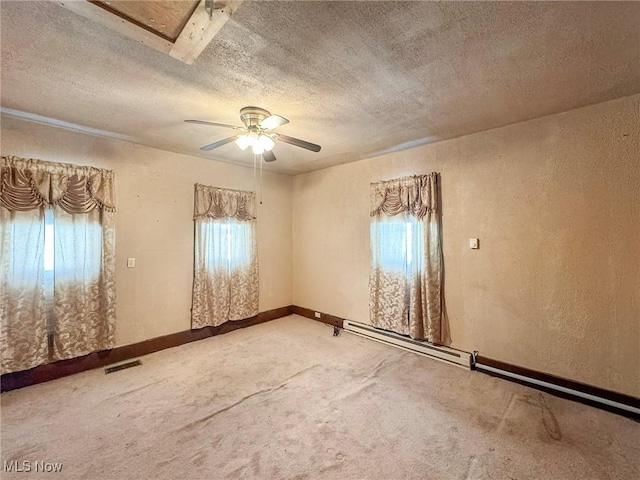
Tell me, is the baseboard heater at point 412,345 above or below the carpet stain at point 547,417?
above

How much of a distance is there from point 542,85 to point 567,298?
6.19 feet

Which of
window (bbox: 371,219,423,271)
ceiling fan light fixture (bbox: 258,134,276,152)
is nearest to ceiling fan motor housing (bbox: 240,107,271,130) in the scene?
ceiling fan light fixture (bbox: 258,134,276,152)

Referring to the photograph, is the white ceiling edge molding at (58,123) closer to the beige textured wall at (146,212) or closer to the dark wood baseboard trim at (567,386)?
the beige textured wall at (146,212)

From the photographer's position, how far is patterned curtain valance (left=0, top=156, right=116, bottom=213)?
259 cm

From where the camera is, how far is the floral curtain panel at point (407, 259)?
10.9 feet

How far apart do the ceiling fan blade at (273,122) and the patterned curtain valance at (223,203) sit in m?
2.00


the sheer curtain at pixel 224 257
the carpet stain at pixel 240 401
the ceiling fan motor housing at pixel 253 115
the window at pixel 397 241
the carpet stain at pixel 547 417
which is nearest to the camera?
the carpet stain at pixel 547 417

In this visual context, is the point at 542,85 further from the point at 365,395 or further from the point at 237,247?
the point at 237,247

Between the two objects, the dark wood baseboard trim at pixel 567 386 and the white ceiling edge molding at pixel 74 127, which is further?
the white ceiling edge molding at pixel 74 127

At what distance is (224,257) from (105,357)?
5.93ft

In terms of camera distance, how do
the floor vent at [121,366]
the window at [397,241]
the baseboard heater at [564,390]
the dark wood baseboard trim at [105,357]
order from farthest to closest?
the window at [397,241]
the floor vent at [121,366]
the dark wood baseboard trim at [105,357]
the baseboard heater at [564,390]

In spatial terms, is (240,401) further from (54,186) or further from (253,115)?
(54,186)

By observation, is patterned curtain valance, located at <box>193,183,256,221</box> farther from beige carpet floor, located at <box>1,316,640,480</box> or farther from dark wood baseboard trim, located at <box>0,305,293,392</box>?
beige carpet floor, located at <box>1,316,640,480</box>

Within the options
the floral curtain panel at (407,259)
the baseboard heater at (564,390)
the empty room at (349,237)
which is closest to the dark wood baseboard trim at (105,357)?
the empty room at (349,237)
